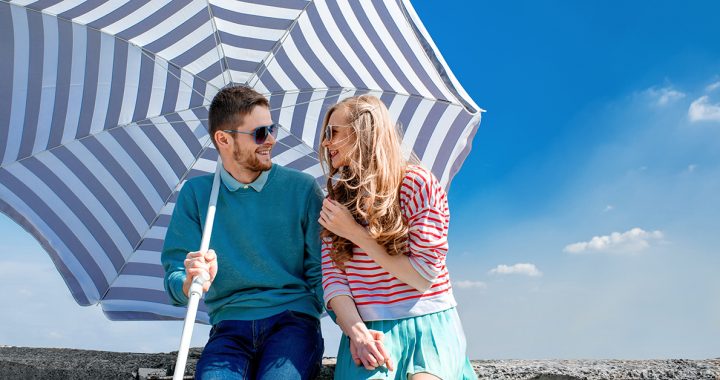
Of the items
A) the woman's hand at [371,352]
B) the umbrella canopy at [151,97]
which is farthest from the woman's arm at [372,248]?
the umbrella canopy at [151,97]

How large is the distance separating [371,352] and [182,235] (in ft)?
3.55

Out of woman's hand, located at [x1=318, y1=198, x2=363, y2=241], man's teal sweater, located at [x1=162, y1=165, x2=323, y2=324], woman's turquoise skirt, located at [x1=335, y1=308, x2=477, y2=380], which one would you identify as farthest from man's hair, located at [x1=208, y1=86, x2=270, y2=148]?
woman's turquoise skirt, located at [x1=335, y1=308, x2=477, y2=380]

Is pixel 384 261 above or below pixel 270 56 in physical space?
below

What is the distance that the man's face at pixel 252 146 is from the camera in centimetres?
286

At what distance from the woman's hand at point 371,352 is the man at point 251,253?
0.86 ft

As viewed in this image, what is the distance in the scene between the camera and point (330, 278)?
8.21 feet

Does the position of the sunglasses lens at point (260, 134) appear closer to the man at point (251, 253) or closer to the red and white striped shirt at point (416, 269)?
the man at point (251, 253)

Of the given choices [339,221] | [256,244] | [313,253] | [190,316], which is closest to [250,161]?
[256,244]

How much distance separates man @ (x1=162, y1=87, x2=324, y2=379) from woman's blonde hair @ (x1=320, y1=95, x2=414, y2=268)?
281 millimetres

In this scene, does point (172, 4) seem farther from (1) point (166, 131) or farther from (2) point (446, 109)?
(2) point (446, 109)

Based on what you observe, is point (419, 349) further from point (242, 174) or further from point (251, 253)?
point (242, 174)

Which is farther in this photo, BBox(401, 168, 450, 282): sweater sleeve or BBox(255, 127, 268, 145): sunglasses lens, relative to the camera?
BBox(255, 127, 268, 145): sunglasses lens

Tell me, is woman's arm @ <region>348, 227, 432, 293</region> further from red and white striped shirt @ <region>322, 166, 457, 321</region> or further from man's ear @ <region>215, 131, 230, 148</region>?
man's ear @ <region>215, 131, 230, 148</region>

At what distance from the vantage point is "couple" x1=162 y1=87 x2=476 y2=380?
7.70 ft
